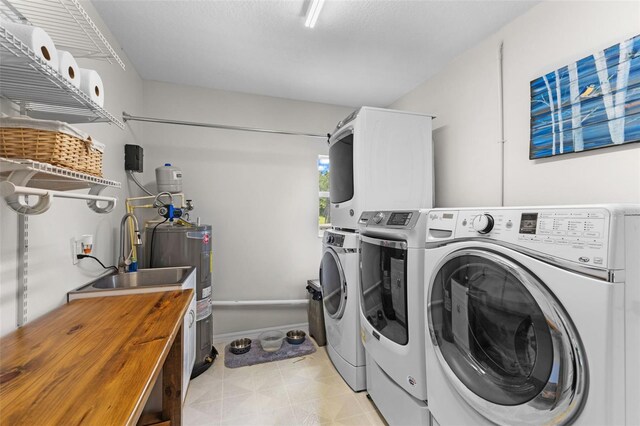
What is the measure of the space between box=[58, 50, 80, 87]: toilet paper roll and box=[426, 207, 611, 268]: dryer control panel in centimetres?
155

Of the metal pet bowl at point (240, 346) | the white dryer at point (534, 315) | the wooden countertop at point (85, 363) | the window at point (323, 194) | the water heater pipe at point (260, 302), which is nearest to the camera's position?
the wooden countertop at point (85, 363)

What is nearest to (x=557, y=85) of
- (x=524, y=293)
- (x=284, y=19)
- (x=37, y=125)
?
(x=524, y=293)

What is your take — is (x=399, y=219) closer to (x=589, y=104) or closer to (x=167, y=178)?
(x=589, y=104)

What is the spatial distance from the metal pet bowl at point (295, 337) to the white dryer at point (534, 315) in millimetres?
1571

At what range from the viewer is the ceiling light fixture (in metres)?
1.51

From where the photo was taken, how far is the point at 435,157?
2475 millimetres

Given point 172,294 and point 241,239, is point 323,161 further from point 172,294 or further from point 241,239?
point 172,294

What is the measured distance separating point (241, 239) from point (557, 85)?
275 cm

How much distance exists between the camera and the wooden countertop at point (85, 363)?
23.8 inches

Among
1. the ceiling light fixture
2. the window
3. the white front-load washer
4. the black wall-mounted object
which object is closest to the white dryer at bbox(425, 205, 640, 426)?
the white front-load washer

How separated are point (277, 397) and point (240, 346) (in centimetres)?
75

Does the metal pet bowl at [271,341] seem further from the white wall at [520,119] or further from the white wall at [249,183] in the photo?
the white wall at [520,119]

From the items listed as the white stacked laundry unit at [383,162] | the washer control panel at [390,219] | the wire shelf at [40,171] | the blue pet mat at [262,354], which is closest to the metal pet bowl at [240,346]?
the blue pet mat at [262,354]

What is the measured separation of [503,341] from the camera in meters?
1.02
